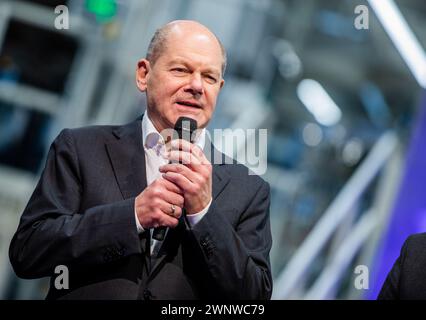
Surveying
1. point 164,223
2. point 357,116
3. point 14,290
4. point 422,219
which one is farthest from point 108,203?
point 357,116

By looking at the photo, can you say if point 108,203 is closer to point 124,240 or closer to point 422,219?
point 124,240

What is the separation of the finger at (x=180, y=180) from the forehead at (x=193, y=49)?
1.15 feet

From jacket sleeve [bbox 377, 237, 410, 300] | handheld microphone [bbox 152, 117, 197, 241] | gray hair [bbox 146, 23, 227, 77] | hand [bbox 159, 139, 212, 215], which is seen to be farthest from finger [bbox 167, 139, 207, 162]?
jacket sleeve [bbox 377, 237, 410, 300]

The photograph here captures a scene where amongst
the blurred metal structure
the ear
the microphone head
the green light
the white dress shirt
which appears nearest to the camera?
the microphone head

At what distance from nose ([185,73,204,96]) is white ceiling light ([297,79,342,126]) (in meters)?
6.62

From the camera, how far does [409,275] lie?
Result: 202 cm

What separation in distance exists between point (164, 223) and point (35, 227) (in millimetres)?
340

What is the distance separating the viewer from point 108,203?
1795 millimetres

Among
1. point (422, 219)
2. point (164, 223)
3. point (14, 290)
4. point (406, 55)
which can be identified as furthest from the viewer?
point (14, 290)

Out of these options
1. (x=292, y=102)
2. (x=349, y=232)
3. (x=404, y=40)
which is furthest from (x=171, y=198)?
(x=292, y=102)

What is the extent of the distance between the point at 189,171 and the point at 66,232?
33 cm

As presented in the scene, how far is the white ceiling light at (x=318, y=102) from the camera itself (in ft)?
27.7

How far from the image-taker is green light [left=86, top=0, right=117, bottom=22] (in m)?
5.12

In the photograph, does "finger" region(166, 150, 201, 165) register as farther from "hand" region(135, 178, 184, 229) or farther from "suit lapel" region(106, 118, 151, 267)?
"suit lapel" region(106, 118, 151, 267)
